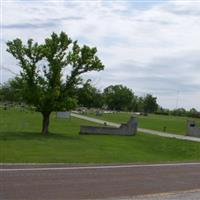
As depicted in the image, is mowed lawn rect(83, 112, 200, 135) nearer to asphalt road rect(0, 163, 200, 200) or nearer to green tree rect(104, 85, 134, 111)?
asphalt road rect(0, 163, 200, 200)

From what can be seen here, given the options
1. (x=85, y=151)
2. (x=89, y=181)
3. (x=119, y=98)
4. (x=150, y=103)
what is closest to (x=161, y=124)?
(x=85, y=151)

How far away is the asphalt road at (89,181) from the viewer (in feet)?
40.9

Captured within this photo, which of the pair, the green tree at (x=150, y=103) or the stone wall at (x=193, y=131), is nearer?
the stone wall at (x=193, y=131)

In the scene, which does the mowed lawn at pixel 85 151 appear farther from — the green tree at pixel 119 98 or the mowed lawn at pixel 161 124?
the green tree at pixel 119 98

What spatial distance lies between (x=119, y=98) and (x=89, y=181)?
172606 mm

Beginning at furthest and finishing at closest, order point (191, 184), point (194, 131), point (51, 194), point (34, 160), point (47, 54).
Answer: point (194, 131) → point (47, 54) → point (34, 160) → point (191, 184) → point (51, 194)

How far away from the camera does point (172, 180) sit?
1648cm

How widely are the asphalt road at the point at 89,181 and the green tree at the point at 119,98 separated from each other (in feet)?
539

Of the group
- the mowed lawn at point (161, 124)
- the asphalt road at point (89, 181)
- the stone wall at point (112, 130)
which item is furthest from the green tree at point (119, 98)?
the asphalt road at point (89, 181)

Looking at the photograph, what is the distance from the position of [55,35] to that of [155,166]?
16801mm

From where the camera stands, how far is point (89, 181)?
1493cm

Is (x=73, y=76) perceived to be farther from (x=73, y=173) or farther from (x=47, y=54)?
(x=73, y=173)

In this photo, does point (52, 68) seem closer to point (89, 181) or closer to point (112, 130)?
point (112, 130)

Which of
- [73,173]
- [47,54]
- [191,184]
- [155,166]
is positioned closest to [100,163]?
[155,166]
